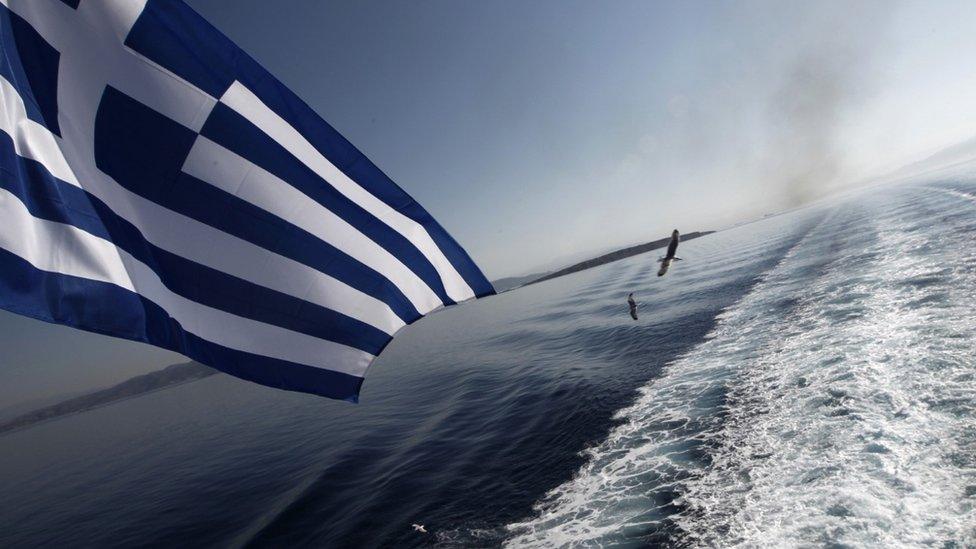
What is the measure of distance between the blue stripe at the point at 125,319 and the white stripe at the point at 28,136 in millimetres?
683

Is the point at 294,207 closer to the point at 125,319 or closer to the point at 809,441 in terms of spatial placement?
the point at 125,319

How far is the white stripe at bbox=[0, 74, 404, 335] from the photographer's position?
2.67 m

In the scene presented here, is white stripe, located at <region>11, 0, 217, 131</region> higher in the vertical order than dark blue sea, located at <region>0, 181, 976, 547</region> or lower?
higher

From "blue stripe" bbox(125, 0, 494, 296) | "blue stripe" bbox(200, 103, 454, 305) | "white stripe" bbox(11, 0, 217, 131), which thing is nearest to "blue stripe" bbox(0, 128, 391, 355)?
"white stripe" bbox(11, 0, 217, 131)

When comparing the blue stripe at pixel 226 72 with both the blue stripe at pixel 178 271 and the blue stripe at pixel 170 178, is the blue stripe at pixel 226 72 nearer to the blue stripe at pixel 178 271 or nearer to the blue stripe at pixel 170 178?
the blue stripe at pixel 170 178

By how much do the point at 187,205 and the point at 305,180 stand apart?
0.81 meters

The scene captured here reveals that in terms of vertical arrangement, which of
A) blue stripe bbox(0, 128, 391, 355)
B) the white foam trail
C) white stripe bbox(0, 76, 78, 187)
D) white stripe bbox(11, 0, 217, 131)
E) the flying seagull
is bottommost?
the white foam trail

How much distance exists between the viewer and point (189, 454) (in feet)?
70.3

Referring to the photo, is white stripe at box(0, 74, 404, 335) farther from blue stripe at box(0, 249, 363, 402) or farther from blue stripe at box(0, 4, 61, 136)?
blue stripe at box(0, 249, 363, 402)

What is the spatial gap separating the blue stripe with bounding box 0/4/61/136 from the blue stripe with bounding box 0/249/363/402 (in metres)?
1.04

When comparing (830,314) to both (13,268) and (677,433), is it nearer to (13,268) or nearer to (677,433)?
(677,433)

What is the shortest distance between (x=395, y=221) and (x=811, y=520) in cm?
732

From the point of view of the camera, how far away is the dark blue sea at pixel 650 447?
664 centimetres

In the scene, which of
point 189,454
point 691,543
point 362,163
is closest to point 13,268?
point 362,163
